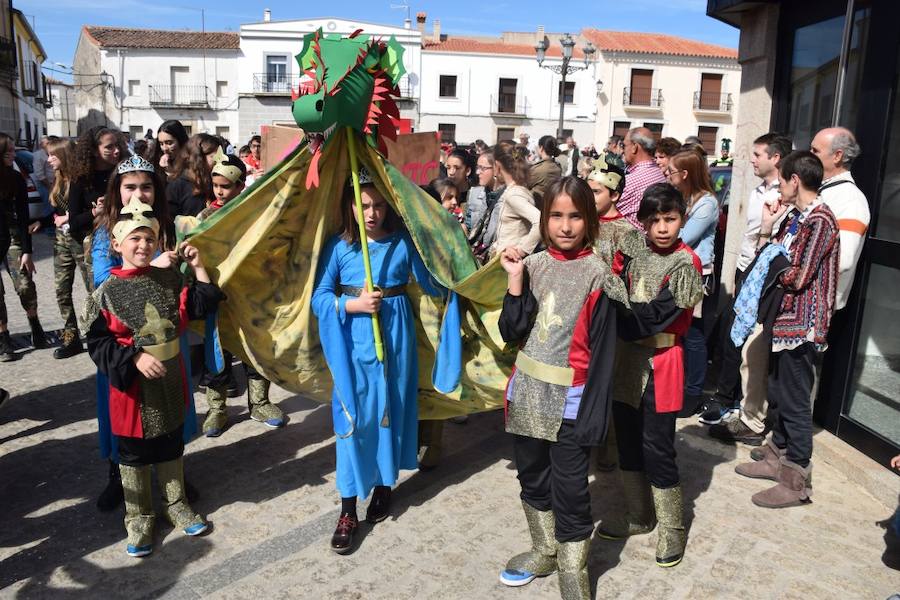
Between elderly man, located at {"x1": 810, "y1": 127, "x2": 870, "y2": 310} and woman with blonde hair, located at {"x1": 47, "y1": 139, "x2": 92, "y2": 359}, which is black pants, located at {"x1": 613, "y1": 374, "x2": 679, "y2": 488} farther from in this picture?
woman with blonde hair, located at {"x1": 47, "y1": 139, "x2": 92, "y2": 359}

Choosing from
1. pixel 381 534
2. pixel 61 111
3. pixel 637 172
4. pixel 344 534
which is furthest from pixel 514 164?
pixel 61 111

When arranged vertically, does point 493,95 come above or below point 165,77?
below

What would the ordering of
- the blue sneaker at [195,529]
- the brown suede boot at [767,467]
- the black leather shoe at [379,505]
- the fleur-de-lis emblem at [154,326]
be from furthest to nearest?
Result: the brown suede boot at [767,467]
the black leather shoe at [379,505]
the blue sneaker at [195,529]
the fleur-de-lis emblem at [154,326]

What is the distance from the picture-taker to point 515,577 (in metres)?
3.08

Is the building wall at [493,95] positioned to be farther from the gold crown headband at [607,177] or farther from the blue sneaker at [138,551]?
the blue sneaker at [138,551]

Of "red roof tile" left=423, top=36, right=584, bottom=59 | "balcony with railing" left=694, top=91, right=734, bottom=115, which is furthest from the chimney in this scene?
"balcony with railing" left=694, top=91, right=734, bottom=115

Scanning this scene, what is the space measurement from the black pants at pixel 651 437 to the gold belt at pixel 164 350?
2069mm

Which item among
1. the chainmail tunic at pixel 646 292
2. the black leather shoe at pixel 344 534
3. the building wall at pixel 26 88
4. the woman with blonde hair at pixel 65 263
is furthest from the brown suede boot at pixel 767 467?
the building wall at pixel 26 88

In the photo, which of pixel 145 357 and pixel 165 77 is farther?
pixel 165 77

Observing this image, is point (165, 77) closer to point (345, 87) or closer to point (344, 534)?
point (345, 87)

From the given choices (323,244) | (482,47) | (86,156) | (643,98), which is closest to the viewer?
(323,244)

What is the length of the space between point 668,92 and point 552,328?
39.0 metres

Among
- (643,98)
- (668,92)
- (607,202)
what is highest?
(668,92)

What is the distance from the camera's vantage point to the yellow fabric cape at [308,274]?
332 centimetres
